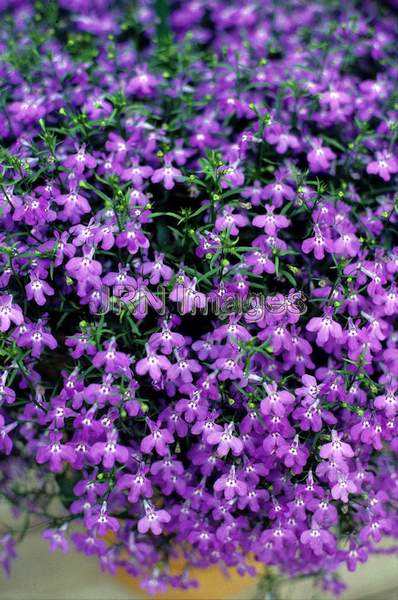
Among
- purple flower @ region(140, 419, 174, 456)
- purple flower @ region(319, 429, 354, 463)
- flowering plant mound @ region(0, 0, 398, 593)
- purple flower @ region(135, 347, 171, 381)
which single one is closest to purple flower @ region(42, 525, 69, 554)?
flowering plant mound @ region(0, 0, 398, 593)

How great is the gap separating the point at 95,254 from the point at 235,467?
454 millimetres

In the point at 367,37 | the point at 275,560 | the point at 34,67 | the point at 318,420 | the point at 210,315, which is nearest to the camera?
the point at 318,420

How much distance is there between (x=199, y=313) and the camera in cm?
132

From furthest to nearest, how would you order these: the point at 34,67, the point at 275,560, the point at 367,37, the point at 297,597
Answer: the point at 367,37 → the point at 297,597 → the point at 34,67 → the point at 275,560

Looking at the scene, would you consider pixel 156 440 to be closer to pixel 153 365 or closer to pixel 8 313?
pixel 153 365

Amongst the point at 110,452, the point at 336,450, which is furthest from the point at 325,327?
the point at 110,452

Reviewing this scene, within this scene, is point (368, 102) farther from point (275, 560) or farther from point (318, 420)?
point (275, 560)

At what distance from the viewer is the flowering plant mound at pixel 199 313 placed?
47.6 inches

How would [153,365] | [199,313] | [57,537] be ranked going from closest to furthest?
[153,365], [199,313], [57,537]

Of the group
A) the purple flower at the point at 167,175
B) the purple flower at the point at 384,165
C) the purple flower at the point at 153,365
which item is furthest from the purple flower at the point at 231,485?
the purple flower at the point at 384,165

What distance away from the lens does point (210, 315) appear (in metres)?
1.32

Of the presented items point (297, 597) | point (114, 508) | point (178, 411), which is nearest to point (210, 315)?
point (178, 411)

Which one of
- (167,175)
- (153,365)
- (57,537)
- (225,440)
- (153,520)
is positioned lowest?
(57,537)

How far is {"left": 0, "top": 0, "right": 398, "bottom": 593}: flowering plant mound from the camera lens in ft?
3.97
